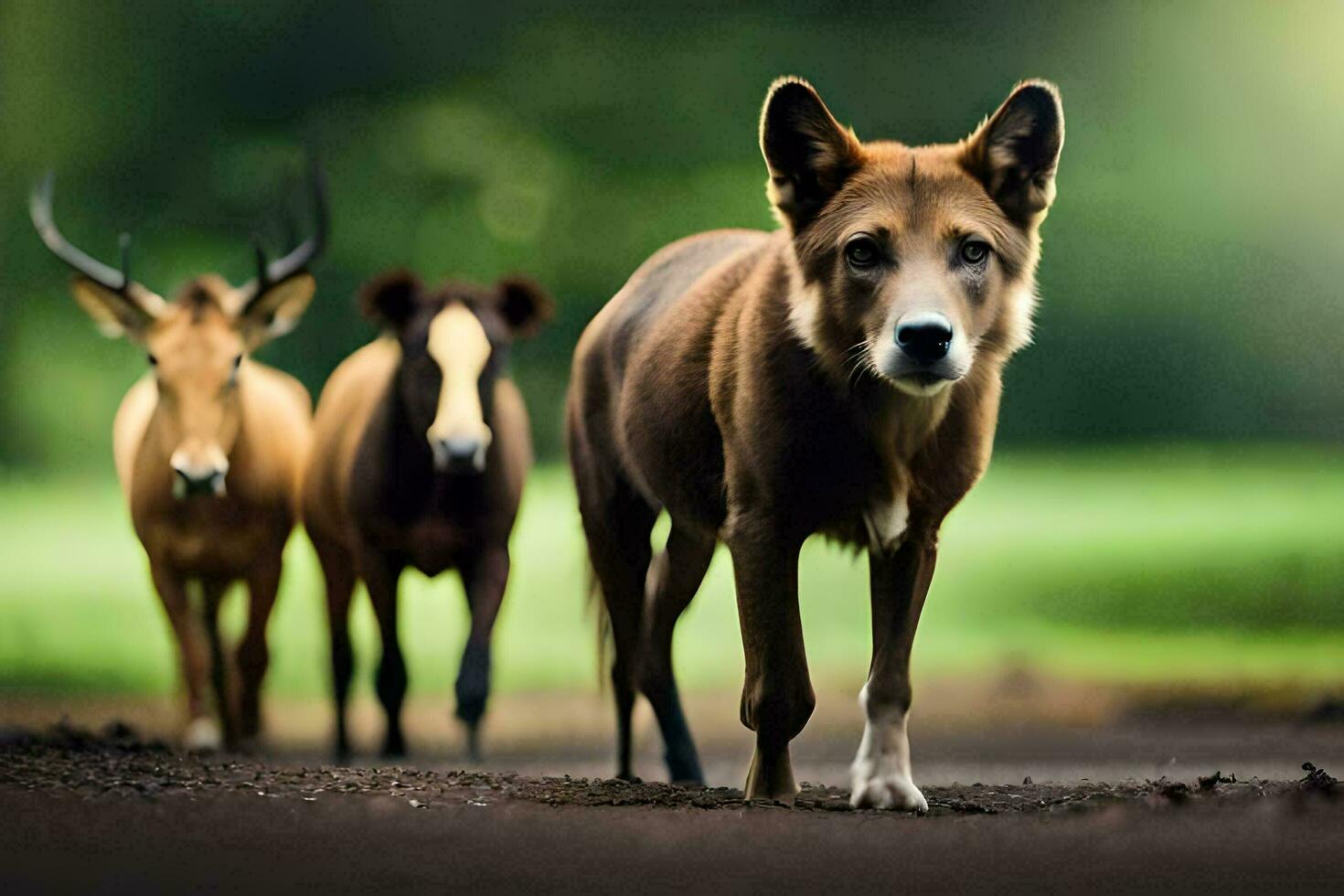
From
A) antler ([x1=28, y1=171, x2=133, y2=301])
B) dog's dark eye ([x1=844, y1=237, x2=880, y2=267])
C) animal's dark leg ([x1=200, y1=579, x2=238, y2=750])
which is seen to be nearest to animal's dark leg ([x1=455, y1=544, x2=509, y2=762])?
animal's dark leg ([x1=200, y1=579, x2=238, y2=750])

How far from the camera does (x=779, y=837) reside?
3.88m

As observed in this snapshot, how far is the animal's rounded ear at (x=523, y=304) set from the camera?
670 cm

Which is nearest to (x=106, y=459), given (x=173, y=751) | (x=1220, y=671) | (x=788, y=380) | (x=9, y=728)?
(x=9, y=728)

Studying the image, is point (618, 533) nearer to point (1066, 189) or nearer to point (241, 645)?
point (241, 645)

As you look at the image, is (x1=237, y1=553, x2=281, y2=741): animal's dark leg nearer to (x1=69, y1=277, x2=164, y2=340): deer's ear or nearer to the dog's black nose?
(x1=69, y1=277, x2=164, y2=340): deer's ear

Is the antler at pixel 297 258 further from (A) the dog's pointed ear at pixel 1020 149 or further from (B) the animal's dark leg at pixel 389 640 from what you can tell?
(A) the dog's pointed ear at pixel 1020 149

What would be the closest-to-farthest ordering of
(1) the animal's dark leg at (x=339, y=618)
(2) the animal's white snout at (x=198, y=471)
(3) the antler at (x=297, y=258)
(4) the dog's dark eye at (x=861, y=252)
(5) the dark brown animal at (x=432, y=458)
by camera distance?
(4) the dog's dark eye at (x=861, y=252)
(2) the animal's white snout at (x=198, y=471)
(5) the dark brown animal at (x=432, y=458)
(3) the antler at (x=297, y=258)
(1) the animal's dark leg at (x=339, y=618)

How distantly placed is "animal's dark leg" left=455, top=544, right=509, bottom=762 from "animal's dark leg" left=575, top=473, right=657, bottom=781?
0.67 meters

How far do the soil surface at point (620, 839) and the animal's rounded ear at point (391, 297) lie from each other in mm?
2368

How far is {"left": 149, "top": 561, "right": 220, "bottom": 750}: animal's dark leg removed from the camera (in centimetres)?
671

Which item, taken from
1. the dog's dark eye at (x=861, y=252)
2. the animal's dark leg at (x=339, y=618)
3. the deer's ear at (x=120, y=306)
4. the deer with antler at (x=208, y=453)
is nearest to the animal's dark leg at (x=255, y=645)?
the deer with antler at (x=208, y=453)

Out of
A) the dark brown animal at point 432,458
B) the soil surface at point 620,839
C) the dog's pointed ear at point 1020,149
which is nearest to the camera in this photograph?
the soil surface at point 620,839

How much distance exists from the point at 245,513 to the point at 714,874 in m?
3.75

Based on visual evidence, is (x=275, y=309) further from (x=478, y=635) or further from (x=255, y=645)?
(x=478, y=635)
